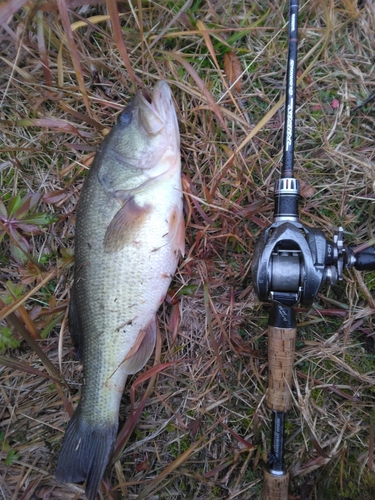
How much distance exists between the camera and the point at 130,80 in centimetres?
229

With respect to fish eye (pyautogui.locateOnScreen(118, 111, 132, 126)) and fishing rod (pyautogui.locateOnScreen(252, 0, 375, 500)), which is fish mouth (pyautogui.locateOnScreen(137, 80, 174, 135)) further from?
fishing rod (pyautogui.locateOnScreen(252, 0, 375, 500))

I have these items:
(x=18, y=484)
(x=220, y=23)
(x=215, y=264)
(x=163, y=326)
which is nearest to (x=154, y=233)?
(x=215, y=264)

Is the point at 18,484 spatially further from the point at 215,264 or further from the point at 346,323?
the point at 346,323

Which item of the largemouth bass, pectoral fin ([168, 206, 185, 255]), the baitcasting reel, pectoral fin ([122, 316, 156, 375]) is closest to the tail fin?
the largemouth bass

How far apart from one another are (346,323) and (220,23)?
Result: 199 centimetres

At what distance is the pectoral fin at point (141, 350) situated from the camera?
6.74 feet

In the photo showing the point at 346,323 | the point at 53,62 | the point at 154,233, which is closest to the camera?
the point at 154,233

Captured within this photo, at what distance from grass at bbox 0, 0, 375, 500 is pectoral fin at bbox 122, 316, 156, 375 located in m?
0.15

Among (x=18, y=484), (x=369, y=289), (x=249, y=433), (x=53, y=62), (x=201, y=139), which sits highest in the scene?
→ (x=53, y=62)

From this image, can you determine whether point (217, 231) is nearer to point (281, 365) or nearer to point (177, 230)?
point (177, 230)

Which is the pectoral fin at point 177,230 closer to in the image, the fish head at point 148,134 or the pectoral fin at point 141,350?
the fish head at point 148,134

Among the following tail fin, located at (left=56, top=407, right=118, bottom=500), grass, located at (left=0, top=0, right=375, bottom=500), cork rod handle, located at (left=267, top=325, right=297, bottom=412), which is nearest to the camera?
cork rod handle, located at (left=267, top=325, right=297, bottom=412)

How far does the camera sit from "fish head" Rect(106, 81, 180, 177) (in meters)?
1.94

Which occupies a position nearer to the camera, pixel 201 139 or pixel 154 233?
pixel 154 233
